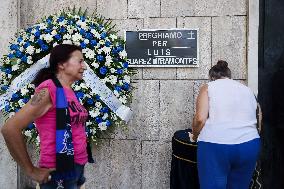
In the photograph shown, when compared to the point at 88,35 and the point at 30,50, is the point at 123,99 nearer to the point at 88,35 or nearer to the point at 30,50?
the point at 88,35

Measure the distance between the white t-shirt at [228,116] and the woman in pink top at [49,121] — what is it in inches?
46.6

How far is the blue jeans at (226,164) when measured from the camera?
3664 mm

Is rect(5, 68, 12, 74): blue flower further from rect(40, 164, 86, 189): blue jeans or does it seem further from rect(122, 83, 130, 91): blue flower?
rect(40, 164, 86, 189): blue jeans

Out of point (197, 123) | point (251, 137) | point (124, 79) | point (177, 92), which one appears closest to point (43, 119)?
point (197, 123)

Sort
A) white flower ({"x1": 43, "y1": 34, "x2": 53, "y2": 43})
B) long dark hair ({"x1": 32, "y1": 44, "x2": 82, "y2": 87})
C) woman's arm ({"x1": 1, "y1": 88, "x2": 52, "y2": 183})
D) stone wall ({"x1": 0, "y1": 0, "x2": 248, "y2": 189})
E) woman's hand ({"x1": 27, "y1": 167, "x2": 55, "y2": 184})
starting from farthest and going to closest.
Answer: stone wall ({"x1": 0, "y1": 0, "x2": 248, "y2": 189}) < white flower ({"x1": 43, "y1": 34, "x2": 53, "y2": 43}) < long dark hair ({"x1": 32, "y1": 44, "x2": 82, "y2": 87}) < woman's hand ({"x1": 27, "y1": 167, "x2": 55, "y2": 184}) < woman's arm ({"x1": 1, "y1": 88, "x2": 52, "y2": 183})

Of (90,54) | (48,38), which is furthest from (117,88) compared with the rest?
(48,38)

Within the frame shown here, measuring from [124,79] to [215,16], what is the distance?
1.26 metres

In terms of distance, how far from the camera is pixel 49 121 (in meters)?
2.86

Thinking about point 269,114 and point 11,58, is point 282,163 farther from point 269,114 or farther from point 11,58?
point 11,58

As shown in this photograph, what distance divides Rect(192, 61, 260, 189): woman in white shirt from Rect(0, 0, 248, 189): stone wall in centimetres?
121

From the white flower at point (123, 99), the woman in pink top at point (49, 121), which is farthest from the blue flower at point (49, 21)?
the woman in pink top at point (49, 121)

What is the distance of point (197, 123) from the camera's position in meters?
3.81

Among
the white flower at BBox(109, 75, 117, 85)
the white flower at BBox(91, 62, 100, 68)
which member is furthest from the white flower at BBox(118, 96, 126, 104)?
the white flower at BBox(91, 62, 100, 68)

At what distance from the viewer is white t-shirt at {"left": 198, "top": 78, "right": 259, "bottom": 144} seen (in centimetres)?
367
